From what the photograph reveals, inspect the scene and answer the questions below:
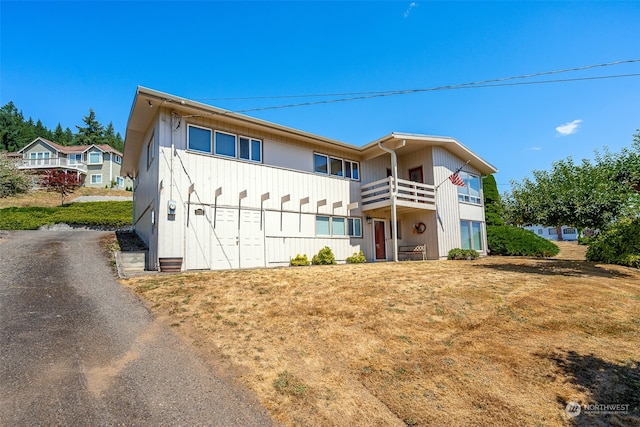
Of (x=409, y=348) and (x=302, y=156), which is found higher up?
(x=302, y=156)

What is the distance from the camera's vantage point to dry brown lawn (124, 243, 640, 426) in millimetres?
3664

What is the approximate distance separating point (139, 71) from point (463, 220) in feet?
60.0

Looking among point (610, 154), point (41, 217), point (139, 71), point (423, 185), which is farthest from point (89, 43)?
point (610, 154)

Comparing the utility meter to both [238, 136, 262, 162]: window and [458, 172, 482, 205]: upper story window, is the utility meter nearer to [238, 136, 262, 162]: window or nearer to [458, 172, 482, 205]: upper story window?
[238, 136, 262, 162]: window

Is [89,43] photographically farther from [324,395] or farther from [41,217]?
[41,217]

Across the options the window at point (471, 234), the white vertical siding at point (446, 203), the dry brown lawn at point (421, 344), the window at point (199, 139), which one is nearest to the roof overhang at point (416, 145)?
the white vertical siding at point (446, 203)

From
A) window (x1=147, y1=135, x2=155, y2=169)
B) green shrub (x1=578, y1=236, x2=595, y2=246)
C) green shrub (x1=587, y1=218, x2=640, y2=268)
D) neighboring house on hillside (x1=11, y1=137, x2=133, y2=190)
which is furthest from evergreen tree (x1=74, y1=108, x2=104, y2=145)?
green shrub (x1=587, y1=218, x2=640, y2=268)

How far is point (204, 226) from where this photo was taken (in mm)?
11625

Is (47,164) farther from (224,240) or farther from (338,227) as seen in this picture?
(338,227)

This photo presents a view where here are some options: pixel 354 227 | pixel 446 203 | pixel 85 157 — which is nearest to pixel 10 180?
pixel 85 157

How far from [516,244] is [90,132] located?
2755 inches

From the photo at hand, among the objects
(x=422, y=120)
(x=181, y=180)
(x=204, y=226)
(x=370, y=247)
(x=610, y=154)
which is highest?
(x=422, y=120)

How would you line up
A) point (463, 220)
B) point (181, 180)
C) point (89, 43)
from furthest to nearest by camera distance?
point (463, 220) < point (89, 43) < point (181, 180)

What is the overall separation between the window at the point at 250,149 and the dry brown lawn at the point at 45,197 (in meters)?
30.8
